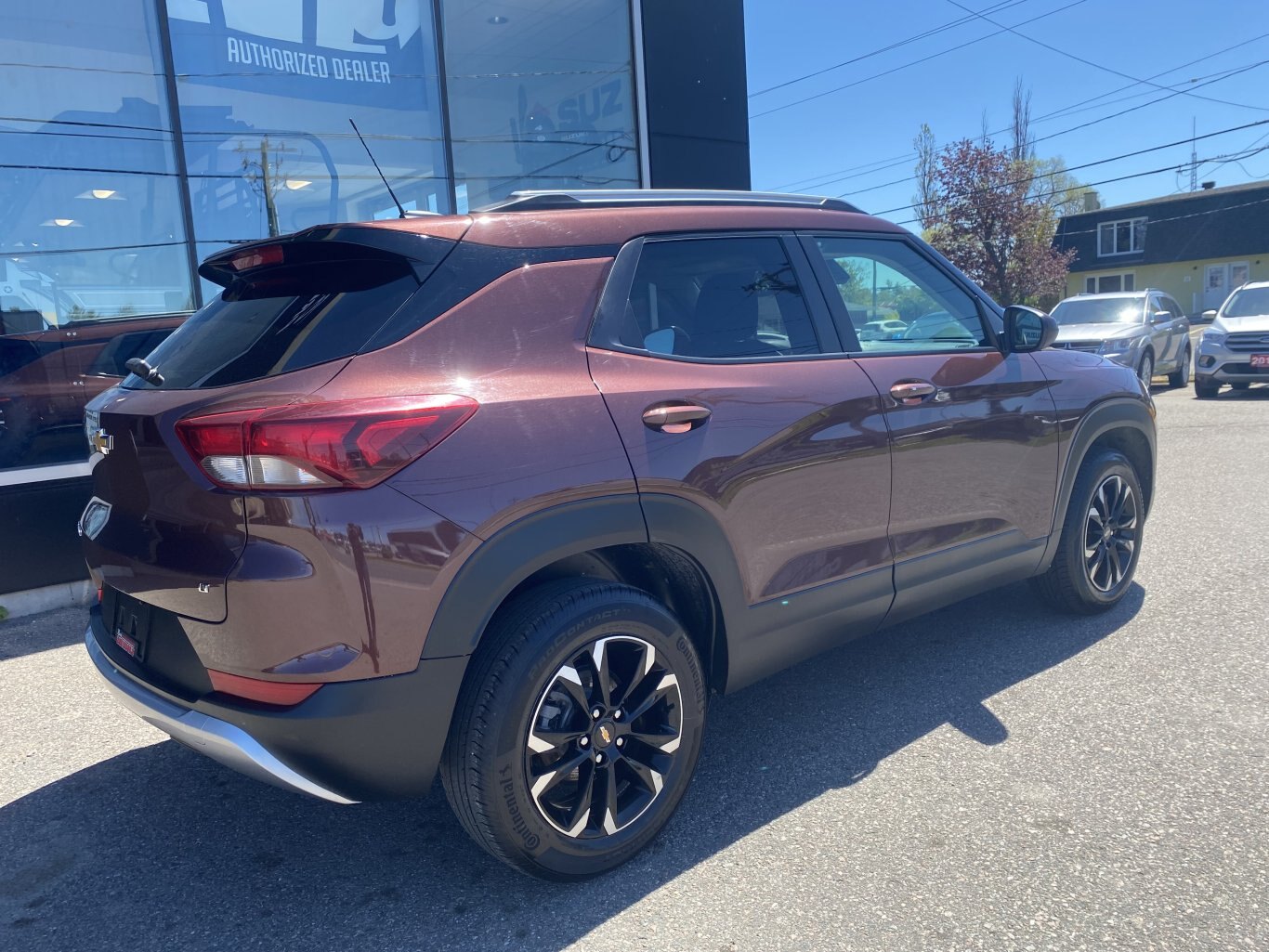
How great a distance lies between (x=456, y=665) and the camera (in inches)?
88.8

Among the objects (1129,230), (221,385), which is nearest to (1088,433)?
(221,385)

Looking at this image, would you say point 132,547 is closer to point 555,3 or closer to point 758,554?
point 758,554

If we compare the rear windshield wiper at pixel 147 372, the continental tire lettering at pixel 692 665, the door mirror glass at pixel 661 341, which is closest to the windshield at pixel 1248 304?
the door mirror glass at pixel 661 341

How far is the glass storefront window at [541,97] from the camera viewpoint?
851cm

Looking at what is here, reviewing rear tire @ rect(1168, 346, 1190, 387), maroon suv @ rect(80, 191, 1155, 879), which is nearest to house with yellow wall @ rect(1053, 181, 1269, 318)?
rear tire @ rect(1168, 346, 1190, 387)

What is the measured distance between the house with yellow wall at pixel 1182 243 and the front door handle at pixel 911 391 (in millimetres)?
41432

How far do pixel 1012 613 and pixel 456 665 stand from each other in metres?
3.30

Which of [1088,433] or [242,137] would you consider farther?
[242,137]

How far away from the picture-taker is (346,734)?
216 centimetres

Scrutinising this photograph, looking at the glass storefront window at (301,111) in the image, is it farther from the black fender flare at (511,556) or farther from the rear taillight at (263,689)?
the black fender flare at (511,556)

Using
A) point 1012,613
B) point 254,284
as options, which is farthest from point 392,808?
point 1012,613

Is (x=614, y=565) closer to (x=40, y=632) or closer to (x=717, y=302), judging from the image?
(x=717, y=302)

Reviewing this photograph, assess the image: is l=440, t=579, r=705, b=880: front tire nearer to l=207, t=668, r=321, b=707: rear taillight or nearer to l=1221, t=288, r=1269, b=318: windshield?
l=207, t=668, r=321, b=707: rear taillight

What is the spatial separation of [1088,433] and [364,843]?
3.41m
